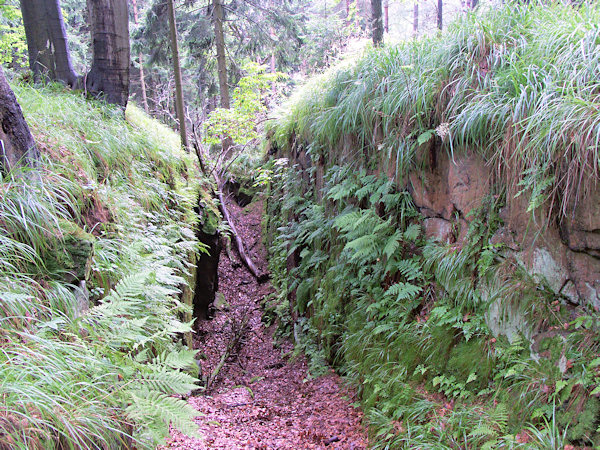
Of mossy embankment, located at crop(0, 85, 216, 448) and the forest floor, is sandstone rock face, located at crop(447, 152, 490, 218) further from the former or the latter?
mossy embankment, located at crop(0, 85, 216, 448)

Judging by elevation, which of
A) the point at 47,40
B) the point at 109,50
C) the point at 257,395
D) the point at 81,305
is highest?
the point at 47,40

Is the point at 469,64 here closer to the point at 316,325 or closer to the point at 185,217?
the point at 316,325

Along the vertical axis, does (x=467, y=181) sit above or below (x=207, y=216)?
above

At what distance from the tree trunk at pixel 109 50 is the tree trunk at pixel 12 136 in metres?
3.67

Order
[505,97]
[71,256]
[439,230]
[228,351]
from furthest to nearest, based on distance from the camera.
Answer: [228,351] < [439,230] < [505,97] < [71,256]

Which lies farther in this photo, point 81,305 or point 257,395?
point 257,395

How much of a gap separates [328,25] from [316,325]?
50.5ft

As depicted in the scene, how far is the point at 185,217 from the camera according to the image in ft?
19.9

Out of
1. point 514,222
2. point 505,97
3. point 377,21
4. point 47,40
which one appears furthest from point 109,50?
point 514,222

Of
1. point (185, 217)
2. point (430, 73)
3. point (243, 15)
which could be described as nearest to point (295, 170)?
point (185, 217)

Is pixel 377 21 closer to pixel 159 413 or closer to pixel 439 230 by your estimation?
pixel 439 230

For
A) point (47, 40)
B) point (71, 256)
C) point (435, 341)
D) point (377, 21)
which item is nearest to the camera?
point (71, 256)

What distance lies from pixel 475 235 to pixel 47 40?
7896 millimetres

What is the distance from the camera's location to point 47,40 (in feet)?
A: 22.3
